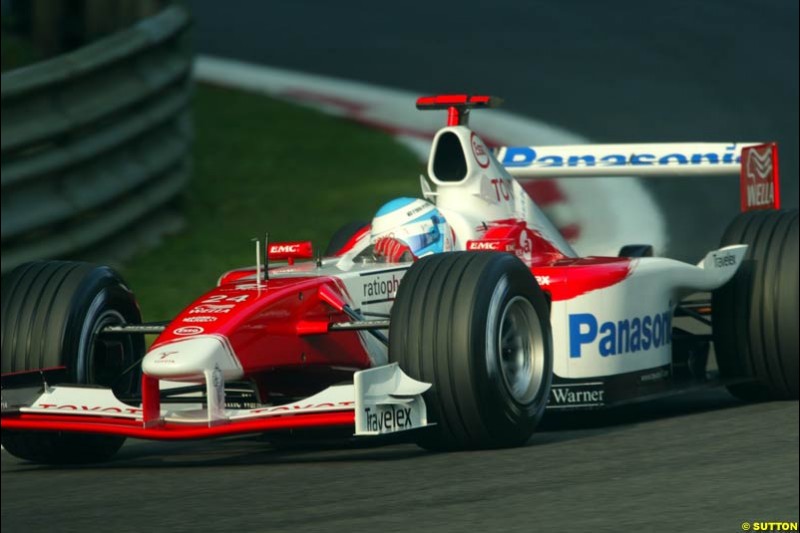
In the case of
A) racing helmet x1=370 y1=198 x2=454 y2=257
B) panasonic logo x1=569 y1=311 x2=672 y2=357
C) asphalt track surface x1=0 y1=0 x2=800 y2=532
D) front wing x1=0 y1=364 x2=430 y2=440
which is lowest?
asphalt track surface x1=0 y1=0 x2=800 y2=532

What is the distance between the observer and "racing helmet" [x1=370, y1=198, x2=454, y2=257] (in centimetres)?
785

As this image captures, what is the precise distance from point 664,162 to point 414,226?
2252mm

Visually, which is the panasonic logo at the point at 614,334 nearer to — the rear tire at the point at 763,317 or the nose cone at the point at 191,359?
the rear tire at the point at 763,317

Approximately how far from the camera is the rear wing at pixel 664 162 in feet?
30.2

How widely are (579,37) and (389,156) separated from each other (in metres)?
7.42

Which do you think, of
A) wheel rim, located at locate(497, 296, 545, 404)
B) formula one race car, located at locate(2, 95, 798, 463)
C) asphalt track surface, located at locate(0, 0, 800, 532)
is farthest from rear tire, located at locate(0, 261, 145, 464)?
wheel rim, located at locate(497, 296, 545, 404)

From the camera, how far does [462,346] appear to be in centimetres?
652

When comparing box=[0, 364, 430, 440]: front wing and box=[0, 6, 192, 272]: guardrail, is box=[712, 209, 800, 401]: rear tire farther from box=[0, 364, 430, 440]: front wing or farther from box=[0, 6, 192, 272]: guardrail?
box=[0, 6, 192, 272]: guardrail

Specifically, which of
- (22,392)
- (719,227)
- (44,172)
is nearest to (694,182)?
(719,227)

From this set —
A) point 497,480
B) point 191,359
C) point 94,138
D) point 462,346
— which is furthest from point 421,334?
point 94,138

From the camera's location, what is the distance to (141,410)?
6617mm

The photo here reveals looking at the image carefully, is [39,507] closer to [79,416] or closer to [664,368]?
[79,416]

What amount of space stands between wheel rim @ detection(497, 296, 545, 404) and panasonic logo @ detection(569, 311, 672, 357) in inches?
17.4

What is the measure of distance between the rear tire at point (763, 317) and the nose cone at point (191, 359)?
9.26 feet
